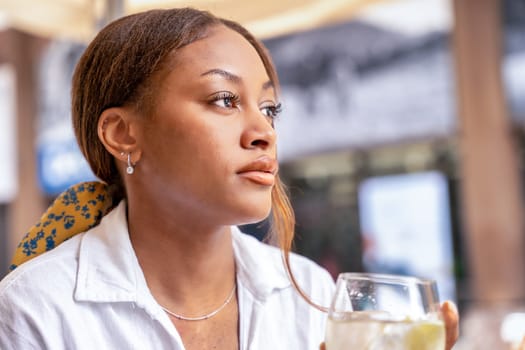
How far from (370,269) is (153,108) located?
214 inches

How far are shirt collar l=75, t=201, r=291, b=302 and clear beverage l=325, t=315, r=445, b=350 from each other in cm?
50

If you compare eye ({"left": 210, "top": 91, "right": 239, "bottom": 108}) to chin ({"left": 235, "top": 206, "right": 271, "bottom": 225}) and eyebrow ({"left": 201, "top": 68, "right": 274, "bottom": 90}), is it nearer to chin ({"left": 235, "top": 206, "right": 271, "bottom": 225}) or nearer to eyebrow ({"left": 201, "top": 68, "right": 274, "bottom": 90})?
eyebrow ({"left": 201, "top": 68, "right": 274, "bottom": 90})

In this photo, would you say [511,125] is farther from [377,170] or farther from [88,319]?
[88,319]

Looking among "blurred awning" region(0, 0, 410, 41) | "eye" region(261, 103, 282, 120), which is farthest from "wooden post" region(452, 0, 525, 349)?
"eye" region(261, 103, 282, 120)

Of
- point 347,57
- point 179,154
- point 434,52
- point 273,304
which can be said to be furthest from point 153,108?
point 347,57

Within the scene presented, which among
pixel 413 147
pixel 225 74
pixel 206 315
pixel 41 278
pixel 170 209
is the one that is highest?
pixel 413 147

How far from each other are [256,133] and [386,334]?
49cm

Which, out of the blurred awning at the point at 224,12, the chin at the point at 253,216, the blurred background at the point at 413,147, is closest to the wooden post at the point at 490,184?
the blurred background at the point at 413,147

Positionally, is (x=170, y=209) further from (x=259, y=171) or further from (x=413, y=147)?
(x=413, y=147)

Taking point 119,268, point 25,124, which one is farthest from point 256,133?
point 25,124

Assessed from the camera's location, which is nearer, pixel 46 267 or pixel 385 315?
pixel 385 315

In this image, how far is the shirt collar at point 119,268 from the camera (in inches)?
51.4

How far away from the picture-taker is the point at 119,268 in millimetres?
1354

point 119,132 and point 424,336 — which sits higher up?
point 119,132
